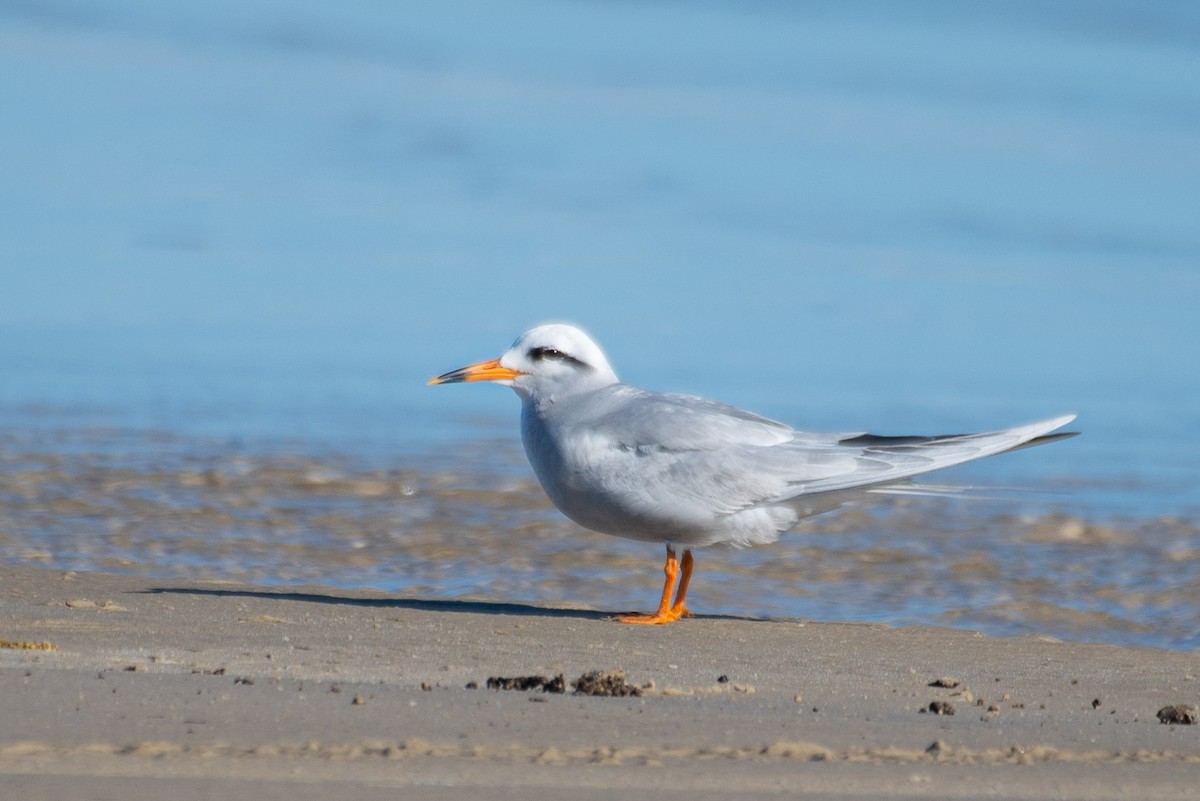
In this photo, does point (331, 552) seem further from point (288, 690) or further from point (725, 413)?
point (288, 690)

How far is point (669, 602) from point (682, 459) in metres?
0.50

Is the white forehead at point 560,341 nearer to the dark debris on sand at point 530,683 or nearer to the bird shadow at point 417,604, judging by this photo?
the bird shadow at point 417,604

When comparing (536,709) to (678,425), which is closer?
(536,709)

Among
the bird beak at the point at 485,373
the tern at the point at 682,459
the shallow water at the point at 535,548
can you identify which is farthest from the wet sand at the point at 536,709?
the shallow water at the point at 535,548

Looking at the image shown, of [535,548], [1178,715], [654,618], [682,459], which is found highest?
[682,459]

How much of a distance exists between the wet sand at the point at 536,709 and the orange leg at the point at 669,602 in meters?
0.15

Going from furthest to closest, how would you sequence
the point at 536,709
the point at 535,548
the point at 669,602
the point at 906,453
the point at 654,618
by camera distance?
the point at 535,548, the point at 906,453, the point at 669,602, the point at 654,618, the point at 536,709

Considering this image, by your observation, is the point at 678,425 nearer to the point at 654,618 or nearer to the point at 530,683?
the point at 654,618

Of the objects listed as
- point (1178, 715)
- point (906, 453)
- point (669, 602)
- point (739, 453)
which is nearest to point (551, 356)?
point (739, 453)

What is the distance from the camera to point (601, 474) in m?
5.91

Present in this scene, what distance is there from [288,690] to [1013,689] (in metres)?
1.95

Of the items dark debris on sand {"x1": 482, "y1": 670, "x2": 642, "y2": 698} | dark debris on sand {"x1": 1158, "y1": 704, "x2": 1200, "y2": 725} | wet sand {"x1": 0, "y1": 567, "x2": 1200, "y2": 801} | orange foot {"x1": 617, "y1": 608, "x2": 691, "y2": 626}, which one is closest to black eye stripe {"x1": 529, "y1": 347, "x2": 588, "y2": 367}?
orange foot {"x1": 617, "y1": 608, "x2": 691, "y2": 626}

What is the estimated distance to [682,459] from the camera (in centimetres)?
598

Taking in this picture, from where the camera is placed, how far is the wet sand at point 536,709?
3068 mm
